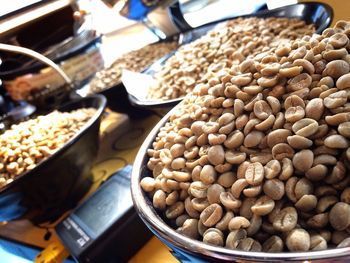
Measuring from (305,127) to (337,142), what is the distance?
34mm

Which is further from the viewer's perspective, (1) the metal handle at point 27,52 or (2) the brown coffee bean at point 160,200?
(1) the metal handle at point 27,52

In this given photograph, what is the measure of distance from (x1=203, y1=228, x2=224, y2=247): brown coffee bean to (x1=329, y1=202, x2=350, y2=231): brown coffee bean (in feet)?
0.34

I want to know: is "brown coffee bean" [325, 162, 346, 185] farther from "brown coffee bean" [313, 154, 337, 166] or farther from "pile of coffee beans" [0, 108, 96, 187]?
"pile of coffee beans" [0, 108, 96, 187]

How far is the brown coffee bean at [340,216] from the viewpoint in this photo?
0.29 m

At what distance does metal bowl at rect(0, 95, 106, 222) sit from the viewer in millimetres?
611

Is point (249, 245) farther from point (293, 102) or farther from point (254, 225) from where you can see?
point (293, 102)

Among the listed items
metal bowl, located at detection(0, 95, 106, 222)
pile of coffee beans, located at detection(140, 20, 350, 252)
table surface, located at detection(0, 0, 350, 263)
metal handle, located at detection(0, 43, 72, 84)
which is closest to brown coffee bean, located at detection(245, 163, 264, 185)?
pile of coffee beans, located at detection(140, 20, 350, 252)

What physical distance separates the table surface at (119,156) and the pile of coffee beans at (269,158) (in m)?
0.21

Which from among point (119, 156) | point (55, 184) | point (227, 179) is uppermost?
point (227, 179)

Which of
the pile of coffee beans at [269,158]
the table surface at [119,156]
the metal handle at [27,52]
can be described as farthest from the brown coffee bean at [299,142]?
the metal handle at [27,52]

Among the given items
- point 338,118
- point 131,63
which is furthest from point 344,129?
point 131,63

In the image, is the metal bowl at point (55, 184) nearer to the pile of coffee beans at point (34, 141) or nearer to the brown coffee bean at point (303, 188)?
the pile of coffee beans at point (34, 141)

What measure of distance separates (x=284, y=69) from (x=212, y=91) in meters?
0.10

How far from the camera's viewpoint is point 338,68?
0.36m
